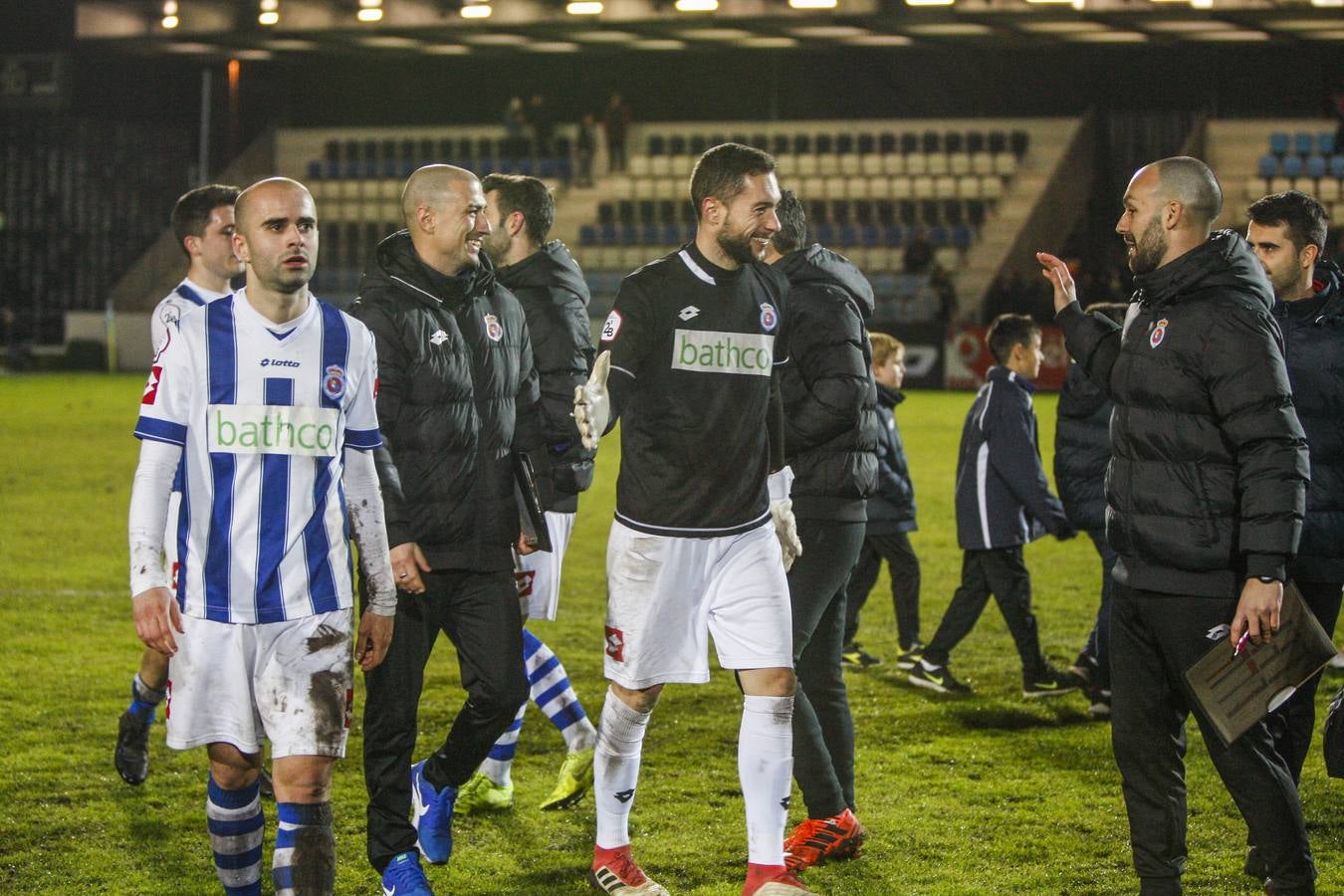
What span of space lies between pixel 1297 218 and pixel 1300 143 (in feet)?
95.8

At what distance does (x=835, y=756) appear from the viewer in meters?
5.16

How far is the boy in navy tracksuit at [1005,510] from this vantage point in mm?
7277

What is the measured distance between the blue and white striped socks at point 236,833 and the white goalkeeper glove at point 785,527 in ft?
5.49

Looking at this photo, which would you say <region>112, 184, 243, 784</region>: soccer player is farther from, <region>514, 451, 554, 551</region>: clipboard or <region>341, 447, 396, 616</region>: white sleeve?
<region>341, 447, 396, 616</region>: white sleeve

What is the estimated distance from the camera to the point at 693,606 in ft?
15.2

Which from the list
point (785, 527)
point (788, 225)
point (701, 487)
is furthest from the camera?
point (788, 225)

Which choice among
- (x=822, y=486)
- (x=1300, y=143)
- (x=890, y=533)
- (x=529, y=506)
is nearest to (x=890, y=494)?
(x=890, y=533)

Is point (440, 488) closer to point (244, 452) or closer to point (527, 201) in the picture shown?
point (244, 452)

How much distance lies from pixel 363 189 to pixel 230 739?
3315 cm

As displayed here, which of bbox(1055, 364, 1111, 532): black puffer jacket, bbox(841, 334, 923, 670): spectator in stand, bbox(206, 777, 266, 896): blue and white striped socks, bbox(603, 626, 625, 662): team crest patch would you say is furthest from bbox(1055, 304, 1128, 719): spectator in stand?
bbox(206, 777, 266, 896): blue and white striped socks

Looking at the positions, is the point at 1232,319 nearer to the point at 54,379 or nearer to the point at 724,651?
the point at 724,651

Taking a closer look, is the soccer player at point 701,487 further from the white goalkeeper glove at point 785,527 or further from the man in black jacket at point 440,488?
the man in black jacket at point 440,488

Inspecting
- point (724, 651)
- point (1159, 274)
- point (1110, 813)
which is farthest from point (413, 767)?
point (1159, 274)

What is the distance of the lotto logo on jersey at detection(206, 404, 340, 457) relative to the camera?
388 centimetres
